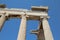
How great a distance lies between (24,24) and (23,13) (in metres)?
2.59

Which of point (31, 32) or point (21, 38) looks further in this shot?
point (31, 32)

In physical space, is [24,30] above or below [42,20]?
below

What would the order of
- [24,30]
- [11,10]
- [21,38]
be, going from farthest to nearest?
1. [11,10]
2. [24,30]
3. [21,38]

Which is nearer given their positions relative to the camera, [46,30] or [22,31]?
[22,31]

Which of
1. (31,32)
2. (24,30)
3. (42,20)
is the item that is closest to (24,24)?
(24,30)

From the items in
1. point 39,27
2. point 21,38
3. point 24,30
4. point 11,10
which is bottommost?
point 21,38

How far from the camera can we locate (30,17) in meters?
23.3

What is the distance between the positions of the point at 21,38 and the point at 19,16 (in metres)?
5.40

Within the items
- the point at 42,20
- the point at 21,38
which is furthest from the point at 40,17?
the point at 21,38

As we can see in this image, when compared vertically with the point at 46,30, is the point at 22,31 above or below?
below

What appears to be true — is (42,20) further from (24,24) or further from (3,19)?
(3,19)

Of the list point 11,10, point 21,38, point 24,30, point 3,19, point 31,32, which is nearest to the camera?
point 21,38

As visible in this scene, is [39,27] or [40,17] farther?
[39,27]

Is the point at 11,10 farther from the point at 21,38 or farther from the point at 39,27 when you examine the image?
the point at 21,38
